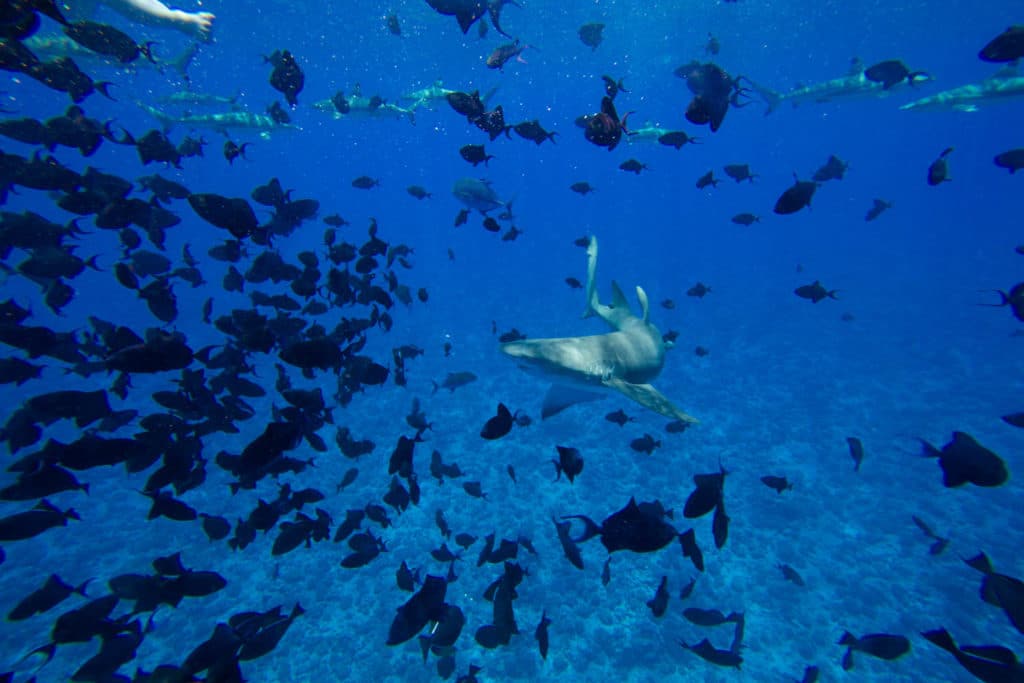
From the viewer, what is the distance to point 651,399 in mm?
5379

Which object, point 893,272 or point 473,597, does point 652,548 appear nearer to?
point 473,597

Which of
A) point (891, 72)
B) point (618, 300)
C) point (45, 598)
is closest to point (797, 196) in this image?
point (618, 300)

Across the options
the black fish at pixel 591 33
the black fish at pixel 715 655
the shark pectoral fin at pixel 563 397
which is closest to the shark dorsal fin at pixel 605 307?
the shark pectoral fin at pixel 563 397

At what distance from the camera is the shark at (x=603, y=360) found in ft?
18.0

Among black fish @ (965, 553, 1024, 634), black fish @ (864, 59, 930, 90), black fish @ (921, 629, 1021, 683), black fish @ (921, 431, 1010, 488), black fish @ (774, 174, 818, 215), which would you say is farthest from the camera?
black fish @ (864, 59, 930, 90)

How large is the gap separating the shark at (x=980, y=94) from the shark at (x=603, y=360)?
18062 millimetres

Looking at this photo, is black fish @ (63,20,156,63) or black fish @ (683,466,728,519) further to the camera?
black fish @ (63,20,156,63)

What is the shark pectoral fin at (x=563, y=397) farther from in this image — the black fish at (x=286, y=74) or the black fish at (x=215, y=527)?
the black fish at (x=286, y=74)

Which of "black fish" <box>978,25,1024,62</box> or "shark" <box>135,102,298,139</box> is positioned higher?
"shark" <box>135,102,298,139</box>

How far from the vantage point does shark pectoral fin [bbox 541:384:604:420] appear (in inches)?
275

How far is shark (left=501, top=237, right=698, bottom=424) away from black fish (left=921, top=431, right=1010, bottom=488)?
2238mm

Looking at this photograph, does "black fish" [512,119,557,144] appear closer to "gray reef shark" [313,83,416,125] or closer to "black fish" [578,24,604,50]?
"black fish" [578,24,604,50]

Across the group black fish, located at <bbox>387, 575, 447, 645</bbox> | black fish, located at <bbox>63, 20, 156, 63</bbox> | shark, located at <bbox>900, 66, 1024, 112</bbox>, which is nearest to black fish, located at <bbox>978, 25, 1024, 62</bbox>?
black fish, located at <bbox>387, 575, 447, 645</bbox>

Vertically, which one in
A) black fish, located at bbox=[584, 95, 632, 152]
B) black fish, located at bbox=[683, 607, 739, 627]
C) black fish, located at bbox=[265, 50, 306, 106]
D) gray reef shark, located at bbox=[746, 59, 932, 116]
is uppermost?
gray reef shark, located at bbox=[746, 59, 932, 116]
